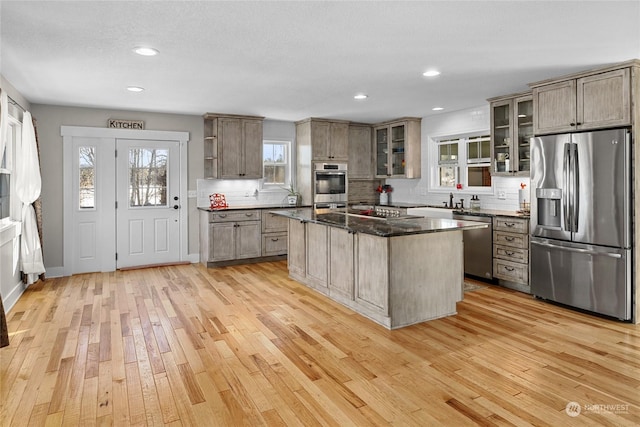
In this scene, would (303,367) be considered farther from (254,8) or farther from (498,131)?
(498,131)


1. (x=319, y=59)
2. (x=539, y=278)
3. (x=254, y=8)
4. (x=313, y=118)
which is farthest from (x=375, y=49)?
(x=313, y=118)

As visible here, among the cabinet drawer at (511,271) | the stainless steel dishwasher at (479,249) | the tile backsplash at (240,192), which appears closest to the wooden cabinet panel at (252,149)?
the tile backsplash at (240,192)

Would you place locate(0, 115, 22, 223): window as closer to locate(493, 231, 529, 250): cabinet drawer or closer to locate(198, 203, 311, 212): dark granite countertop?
locate(198, 203, 311, 212): dark granite countertop

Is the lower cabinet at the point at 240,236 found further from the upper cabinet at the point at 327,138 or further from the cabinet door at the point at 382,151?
the cabinet door at the point at 382,151

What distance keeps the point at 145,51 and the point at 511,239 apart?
4.40 m

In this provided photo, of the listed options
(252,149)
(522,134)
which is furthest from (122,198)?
(522,134)

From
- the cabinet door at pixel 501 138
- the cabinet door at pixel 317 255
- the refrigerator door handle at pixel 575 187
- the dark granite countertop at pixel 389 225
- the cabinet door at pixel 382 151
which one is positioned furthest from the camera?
the cabinet door at pixel 382 151

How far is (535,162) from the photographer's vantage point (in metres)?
4.57

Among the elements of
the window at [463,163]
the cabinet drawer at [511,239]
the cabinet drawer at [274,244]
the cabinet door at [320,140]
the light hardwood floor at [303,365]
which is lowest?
the light hardwood floor at [303,365]

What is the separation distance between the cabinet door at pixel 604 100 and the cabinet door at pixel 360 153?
4108 millimetres

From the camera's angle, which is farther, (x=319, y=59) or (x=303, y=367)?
(x=319, y=59)

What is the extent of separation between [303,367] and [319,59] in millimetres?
2622

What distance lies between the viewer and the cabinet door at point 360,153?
25.6 ft

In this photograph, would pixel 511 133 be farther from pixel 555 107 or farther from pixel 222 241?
pixel 222 241
